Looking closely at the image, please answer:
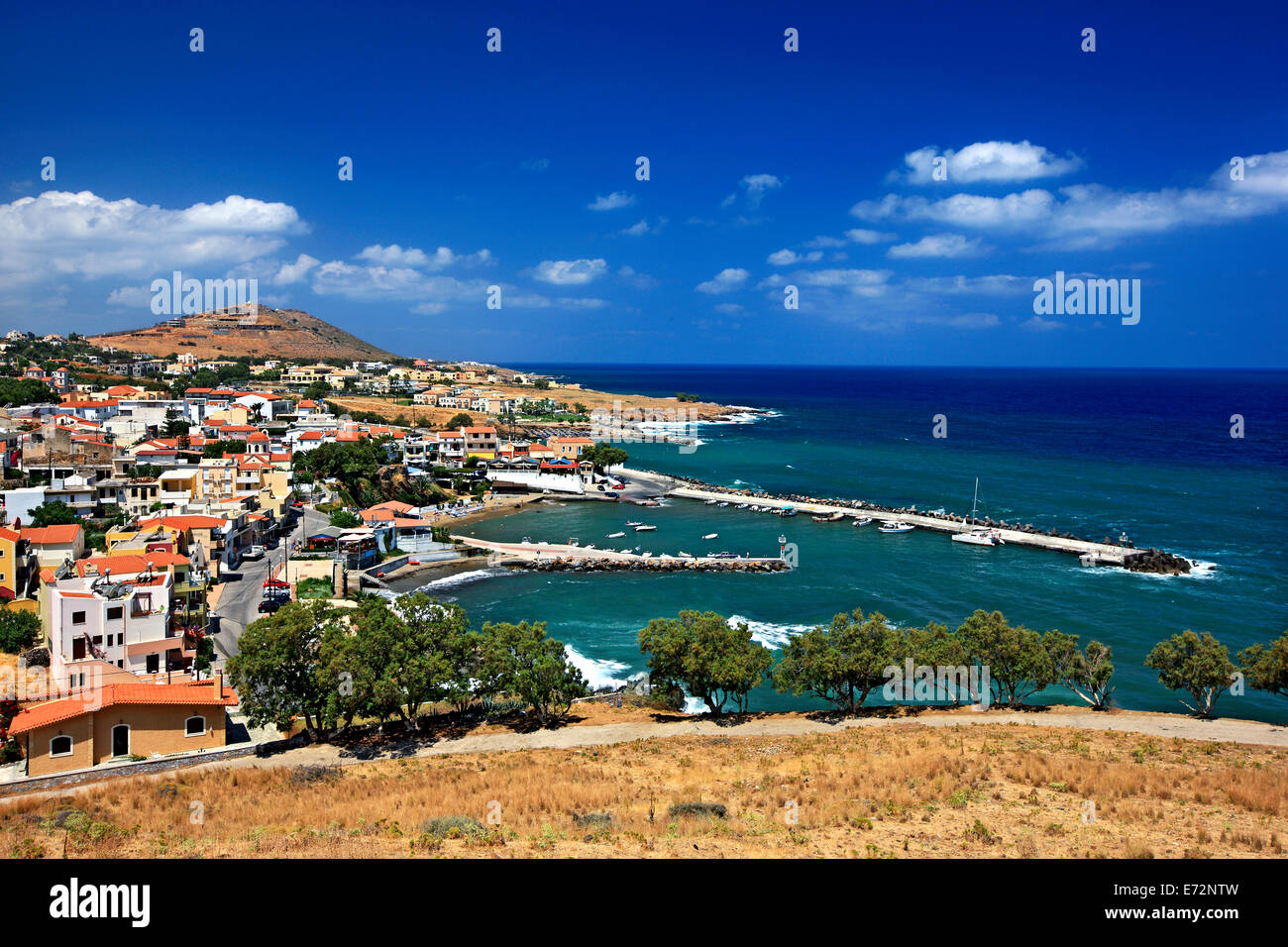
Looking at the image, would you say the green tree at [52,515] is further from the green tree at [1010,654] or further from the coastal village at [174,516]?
the green tree at [1010,654]

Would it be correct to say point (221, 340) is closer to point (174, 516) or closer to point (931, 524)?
point (174, 516)

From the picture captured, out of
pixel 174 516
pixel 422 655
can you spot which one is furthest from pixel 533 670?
pixel 174 516

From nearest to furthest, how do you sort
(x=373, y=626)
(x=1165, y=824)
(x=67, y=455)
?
(x=1165, y=824), (x=373, y=626), (x=67, y=455)

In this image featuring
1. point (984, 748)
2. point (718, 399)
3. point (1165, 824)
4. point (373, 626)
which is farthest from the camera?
point (718, 399)

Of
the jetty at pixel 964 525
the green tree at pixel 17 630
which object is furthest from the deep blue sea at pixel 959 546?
the green tree at pixel 17 630

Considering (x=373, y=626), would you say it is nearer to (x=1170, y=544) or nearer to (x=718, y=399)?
(x=1170, y=544)

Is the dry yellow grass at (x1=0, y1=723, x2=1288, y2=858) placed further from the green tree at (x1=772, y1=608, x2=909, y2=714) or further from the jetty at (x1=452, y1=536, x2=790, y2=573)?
the jetty at (x1=452, y1=536, x2=790, y2=573)

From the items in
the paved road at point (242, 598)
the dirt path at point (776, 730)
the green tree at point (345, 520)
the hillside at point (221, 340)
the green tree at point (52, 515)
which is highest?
the hillside at point (221, 340)
